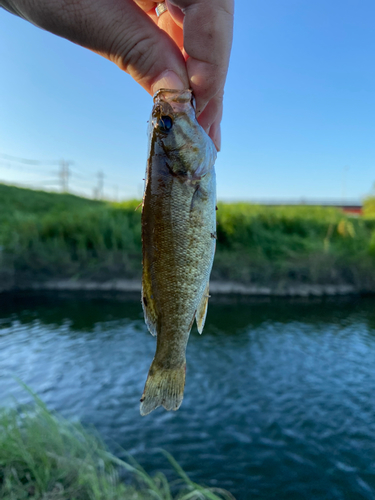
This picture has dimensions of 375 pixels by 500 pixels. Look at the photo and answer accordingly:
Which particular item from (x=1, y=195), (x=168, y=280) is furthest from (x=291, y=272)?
(x=1, y=195)

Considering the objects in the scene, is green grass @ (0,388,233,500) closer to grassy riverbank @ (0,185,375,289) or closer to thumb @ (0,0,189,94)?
thumb @ (0,0,189,94)

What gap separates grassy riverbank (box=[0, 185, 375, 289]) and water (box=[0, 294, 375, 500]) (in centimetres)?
369

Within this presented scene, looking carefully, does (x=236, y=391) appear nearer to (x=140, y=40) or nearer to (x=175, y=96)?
(x=175, y=96)

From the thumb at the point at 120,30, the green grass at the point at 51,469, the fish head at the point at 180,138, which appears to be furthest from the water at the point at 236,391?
the thumb at the point at 120,30

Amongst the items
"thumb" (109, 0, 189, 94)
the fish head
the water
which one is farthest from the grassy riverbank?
"thumb" (109, 0, 189, 94)

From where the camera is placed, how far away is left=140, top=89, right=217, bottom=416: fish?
5.73 ft

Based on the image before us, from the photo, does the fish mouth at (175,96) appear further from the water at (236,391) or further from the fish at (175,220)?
the water at (236,391)

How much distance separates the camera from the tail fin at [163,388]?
6.11 ft

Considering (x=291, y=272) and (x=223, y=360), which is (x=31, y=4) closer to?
(x=223, y=360)

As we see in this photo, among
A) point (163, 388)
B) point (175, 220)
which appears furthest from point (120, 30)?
point (163, 388)

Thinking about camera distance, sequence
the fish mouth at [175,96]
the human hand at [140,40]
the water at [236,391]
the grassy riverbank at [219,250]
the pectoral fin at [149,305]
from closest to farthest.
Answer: the human hand at [140,40], the fish mouth at [175,96], the pectoral fin at [149,305], the water at [236,391], the grassy riverbank at [219,250]

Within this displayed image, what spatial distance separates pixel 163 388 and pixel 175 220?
2.91 feet

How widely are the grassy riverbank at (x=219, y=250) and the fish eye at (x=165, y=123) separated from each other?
713 inches

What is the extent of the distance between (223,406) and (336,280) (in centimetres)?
1406
